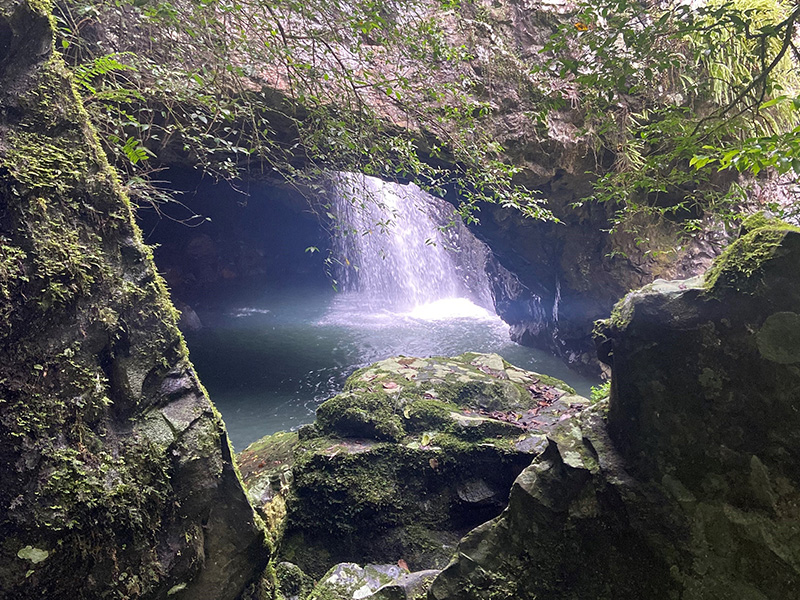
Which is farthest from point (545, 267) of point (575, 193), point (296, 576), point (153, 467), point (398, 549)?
point (153, 467)

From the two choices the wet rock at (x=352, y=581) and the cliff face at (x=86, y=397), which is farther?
the wet rock at (x=352, y=581)

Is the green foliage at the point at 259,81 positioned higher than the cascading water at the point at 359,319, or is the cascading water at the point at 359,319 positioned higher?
the green foliage at the point at 259,81

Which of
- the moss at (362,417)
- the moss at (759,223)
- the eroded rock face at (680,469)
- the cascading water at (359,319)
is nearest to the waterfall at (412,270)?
the cascading water at (359,319)

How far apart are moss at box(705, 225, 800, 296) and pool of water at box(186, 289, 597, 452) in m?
6.27

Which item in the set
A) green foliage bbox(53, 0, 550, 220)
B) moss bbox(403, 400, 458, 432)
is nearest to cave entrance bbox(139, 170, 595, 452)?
moss bbox(403, 400, 458, 432)

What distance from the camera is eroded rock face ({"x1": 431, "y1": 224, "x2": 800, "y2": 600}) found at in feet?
5.25

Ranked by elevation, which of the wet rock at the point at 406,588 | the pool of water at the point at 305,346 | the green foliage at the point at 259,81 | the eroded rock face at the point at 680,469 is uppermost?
the green foliage at the point at 259,81

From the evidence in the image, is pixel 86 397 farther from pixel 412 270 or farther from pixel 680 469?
pixel 412 270

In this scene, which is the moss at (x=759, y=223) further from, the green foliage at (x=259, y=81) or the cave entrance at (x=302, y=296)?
the cave entrance at (x=302, y=296)

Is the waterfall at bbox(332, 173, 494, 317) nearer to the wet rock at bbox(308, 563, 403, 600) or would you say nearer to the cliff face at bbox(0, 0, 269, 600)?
the wet rock at bbox(308, 563, 403, 600)

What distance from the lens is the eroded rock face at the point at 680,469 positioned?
160cm

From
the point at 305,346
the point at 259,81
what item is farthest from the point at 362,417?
the point at 305,346

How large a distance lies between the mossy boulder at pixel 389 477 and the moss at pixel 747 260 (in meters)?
2.01

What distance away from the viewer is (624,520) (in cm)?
185
